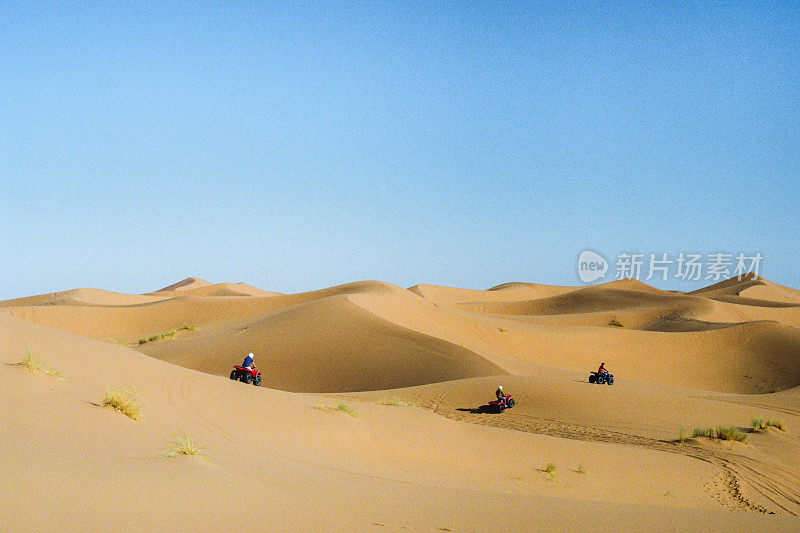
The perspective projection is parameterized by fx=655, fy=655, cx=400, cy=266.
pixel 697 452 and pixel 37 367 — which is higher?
pixel 37 367

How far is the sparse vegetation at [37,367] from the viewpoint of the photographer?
696 cm

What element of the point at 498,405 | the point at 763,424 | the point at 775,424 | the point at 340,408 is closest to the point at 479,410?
the point at 498,405

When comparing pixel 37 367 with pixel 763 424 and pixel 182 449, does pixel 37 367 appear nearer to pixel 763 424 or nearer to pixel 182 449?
pixel 182 449

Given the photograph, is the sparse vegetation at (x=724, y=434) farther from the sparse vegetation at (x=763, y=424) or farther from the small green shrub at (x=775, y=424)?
the small green shrub at (x=775, y=424)

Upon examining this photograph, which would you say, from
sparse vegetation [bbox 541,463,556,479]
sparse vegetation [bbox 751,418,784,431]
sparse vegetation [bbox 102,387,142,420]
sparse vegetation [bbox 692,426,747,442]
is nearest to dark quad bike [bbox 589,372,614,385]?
sparse vegetation [bbox 751,418,784,431]

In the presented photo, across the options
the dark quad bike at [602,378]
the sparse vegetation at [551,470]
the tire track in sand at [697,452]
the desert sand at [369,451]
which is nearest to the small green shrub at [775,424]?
the desert sand at [369,451]

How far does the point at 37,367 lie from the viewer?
700cm

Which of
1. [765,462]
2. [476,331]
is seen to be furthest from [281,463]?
[476,331]

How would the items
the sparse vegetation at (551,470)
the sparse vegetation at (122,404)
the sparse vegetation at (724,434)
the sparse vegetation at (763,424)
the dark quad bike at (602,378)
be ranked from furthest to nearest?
1. the dark quad bike at (602,378)
2. the sparse vegetation at (763,424)
3. the sparse vegetation at (724,434)
4. the sparse vegetation at (551,470)
5. the sparse vegetation at (122,404)

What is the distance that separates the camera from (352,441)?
916 cm

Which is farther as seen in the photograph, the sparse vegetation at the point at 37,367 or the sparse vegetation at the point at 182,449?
the sparse vegetation at the point at 37,367

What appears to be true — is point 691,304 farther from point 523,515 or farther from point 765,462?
point 523,515

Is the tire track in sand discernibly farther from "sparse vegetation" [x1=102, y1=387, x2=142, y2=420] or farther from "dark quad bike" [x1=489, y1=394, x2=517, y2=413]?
"sparse vegetation" [x1=102, y1=387, x2=142, y2=420]

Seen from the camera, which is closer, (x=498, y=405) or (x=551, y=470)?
(x=551, y=470)
